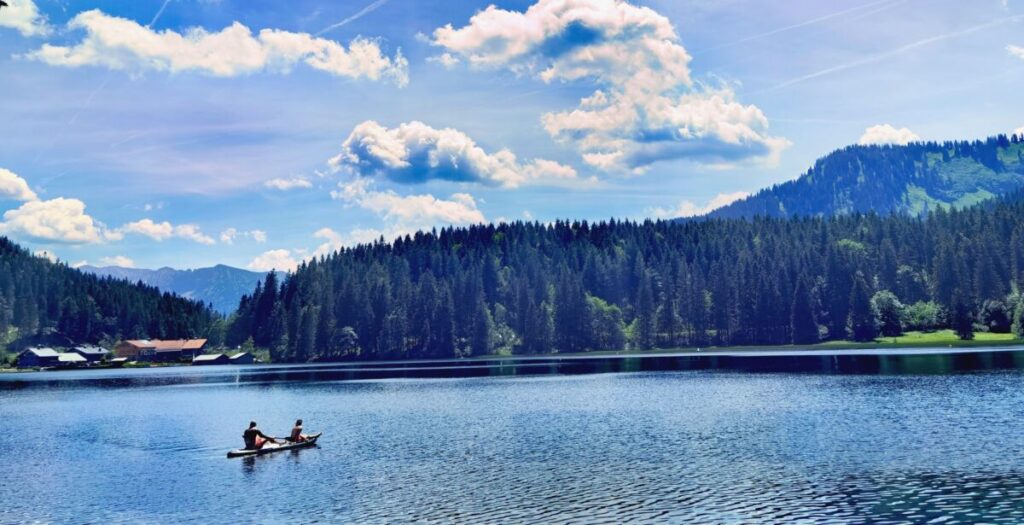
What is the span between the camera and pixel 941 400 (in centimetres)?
7000

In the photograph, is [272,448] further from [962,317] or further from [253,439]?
[962,317]

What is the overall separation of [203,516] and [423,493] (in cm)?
1109

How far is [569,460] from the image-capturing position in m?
48.6

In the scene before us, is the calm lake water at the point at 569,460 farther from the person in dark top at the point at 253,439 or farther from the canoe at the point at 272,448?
the person in dark top at the point at 253,439

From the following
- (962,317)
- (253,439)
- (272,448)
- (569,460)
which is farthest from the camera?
(962,317)

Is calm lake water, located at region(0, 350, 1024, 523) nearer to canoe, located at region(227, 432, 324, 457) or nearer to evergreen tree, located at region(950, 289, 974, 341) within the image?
canoe, located at region(227, 432, 324, 457)

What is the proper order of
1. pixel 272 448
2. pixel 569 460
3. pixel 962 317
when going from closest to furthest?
pixel 569 460
pixel 272 448
pixel 962 317

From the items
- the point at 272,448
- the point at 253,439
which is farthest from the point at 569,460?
the point at 253,439

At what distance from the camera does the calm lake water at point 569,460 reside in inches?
1387

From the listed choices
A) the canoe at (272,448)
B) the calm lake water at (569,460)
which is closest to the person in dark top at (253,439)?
the canoe at (272,448)

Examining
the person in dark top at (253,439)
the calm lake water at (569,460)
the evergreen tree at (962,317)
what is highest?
the evergreen tree at (962,317)

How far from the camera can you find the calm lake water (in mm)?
35219

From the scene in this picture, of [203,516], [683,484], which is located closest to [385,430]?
[203,516]

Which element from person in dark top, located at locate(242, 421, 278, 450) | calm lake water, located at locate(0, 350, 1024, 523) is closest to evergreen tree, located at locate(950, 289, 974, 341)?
calm lake water, located at locate(0, 350, 1024, 523)
